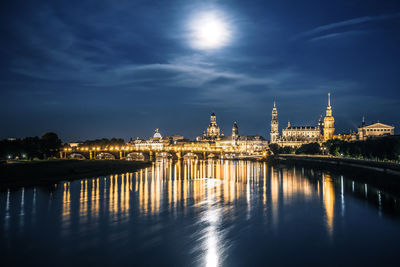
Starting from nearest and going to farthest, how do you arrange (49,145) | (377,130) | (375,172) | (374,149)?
(375,172) → (374,149) → (49,145) → (377,130)

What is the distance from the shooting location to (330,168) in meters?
73.8

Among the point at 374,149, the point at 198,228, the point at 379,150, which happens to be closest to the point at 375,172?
the point at 379,150

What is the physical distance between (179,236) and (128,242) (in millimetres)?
3361

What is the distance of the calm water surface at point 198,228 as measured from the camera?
18.6 metres

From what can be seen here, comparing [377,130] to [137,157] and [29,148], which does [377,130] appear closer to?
[137,157]

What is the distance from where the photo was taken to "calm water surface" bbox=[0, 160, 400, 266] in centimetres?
1861

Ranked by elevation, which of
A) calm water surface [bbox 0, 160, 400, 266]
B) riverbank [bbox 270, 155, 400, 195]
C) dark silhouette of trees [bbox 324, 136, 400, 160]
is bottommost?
calm water surface [bbox 0, 160, 400, 266]

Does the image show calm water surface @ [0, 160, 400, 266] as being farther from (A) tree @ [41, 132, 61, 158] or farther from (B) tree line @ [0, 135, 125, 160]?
(A) tree @ [41, 132, 61, 158]

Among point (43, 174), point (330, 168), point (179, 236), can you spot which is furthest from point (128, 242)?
point (330, 168)

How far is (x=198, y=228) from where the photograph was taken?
950 inches

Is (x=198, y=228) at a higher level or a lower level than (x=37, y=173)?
lower

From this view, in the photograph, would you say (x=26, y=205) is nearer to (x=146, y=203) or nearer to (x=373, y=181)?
(x=146, y=203)

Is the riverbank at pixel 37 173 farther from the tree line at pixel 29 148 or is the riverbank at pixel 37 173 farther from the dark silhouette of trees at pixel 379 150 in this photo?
the dark silhouette of trees at pixel 379 150

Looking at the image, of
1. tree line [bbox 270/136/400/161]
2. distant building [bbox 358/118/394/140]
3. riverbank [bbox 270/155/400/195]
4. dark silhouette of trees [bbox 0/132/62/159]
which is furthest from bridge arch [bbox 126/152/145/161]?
distant building [bbox 358/118/394/140]
